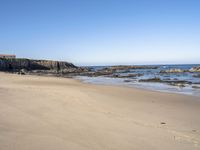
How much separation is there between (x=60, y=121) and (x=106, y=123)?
46.4 inches

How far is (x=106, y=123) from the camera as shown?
5441mm

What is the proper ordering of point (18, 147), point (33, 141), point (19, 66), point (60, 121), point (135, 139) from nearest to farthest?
point (18, 147) → point (33, 141) → point (135, 139) → point (60, 121) → point (19, 66)

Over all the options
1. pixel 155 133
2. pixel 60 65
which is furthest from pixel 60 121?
pixel 60 65

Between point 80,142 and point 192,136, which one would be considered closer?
point 80,142

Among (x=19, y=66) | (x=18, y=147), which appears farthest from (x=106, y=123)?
(x=19, y=66)

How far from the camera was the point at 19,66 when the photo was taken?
61562 mm

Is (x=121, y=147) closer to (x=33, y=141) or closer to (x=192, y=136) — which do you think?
(x=33, y=141)

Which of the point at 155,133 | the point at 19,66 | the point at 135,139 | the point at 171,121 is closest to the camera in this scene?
the point at 135,139

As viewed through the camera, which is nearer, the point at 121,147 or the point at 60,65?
the point at 121,147

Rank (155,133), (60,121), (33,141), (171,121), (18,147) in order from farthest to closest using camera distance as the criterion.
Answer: (171,121), (60,121), (155,133), (33,141), (18,147)

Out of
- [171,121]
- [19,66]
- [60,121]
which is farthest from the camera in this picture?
[19,66]

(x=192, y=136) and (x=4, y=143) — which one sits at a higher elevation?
(x=4, y=143)

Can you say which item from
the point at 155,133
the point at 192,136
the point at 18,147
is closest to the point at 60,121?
the point at 18,147

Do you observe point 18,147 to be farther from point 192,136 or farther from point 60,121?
point 192,136
